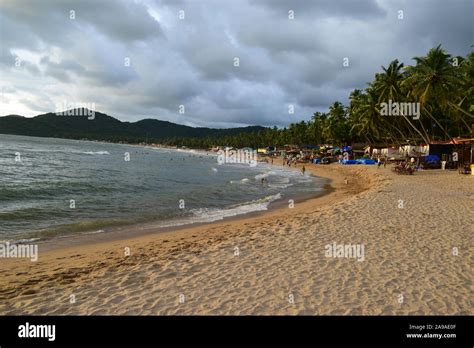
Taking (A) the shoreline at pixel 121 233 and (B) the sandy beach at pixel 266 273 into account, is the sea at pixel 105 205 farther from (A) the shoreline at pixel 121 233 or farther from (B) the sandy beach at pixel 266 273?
(B) the sandy beach at pixel 266 273

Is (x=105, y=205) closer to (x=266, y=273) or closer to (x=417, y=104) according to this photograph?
(x=266, y=273)

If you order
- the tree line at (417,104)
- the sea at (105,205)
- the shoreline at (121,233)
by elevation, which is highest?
the tree line at (417,104)

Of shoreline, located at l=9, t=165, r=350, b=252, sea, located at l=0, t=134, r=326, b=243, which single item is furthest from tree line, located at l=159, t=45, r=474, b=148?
shoreline, located at l=9, t=165, r=350, b=252

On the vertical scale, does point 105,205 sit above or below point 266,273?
below

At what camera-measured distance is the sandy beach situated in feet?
19.6

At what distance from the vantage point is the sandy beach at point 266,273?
19.6ft

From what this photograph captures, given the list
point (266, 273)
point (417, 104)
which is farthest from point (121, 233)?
point (417, 104)

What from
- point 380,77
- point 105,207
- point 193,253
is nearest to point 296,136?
point 380,77

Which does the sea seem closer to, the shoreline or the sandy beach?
the shoreline

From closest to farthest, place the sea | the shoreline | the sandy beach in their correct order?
the sandy beach
the shoreline
the sea

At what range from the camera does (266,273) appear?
301 inches

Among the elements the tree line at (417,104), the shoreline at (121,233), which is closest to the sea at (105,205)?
Result: the shoreline at (121,233)
